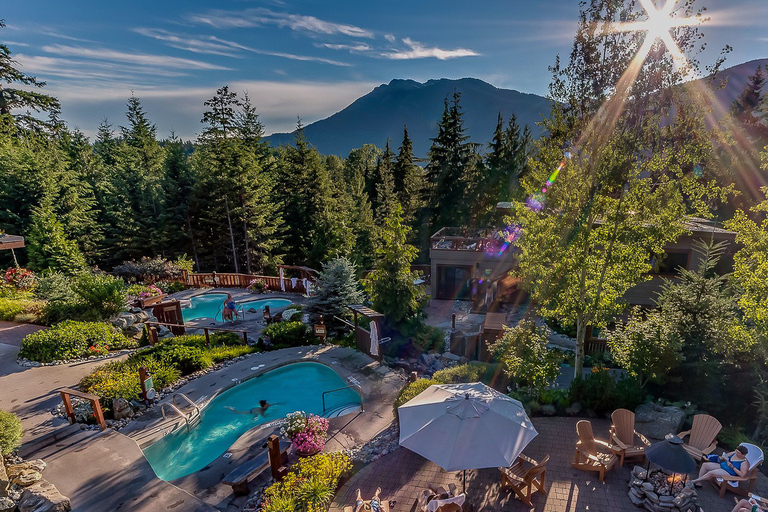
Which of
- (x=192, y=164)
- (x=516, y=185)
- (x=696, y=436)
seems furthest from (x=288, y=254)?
(x=696, y=436)

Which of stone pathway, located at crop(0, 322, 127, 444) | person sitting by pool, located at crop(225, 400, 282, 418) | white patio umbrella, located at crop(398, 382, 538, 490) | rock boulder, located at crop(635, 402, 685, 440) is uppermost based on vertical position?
white patio umbrella, located at crop(398, 382, 538, 490)

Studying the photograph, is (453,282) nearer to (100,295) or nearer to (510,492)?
(510,492)

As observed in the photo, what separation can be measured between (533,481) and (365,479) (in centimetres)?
344

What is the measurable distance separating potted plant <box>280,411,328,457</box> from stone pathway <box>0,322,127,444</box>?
6.47 metres

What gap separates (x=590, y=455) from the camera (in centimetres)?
770

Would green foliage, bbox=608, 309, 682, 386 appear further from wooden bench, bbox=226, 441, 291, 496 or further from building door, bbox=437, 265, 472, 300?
building door, bbox=437, 265, 472, 300

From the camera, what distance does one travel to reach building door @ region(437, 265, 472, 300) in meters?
21.7

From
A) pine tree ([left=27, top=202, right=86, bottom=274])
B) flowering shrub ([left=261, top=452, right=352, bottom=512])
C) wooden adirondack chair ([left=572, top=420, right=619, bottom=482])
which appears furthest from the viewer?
pine tree ([left=27, top=202, right=86, bottom=274])

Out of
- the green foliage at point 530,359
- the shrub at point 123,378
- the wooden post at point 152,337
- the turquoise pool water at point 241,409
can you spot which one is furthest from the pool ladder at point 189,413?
the green foliage at point 530,359

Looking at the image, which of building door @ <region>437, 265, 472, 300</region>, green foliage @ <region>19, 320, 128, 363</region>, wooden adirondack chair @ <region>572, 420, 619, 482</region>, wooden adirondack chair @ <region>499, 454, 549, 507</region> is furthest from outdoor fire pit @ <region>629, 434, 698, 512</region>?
green foliage @ <region>19, 320, 128, 363</region>

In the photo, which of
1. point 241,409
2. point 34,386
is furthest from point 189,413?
point 34,386

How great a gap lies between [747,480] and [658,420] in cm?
214

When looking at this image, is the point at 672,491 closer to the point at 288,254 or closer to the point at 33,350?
the point at 33,350

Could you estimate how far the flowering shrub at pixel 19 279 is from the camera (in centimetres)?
1967
